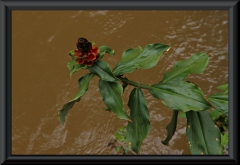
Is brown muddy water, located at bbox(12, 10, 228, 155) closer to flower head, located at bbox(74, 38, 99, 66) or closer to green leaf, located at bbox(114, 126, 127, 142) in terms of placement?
green leaf, located at bbox(114, 126, 127, 142)

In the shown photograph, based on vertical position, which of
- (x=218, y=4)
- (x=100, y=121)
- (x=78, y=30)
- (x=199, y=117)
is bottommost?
(x=100, y=121)

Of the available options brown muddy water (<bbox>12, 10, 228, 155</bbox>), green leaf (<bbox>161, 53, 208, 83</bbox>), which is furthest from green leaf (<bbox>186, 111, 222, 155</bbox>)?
brown muddy water (<bbox>12, 10, 228, 155</bbox>)

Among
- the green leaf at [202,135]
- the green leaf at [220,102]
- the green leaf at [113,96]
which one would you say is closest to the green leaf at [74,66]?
the green leaf at [113,96]

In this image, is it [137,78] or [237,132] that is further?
[137,78]

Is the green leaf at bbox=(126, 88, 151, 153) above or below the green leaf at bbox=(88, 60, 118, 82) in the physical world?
below
